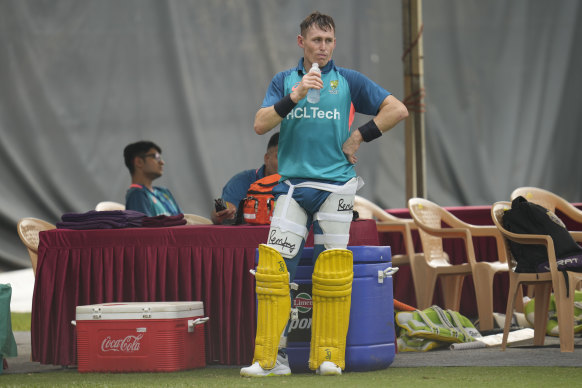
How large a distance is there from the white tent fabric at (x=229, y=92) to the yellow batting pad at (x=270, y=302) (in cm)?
616

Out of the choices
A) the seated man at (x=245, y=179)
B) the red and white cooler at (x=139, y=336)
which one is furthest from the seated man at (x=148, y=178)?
the red and white cooler at (x=139, y=336)

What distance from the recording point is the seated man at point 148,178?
5.78m

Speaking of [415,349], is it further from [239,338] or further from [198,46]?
[198,46]

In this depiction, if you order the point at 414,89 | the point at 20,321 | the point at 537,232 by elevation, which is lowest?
the point at 20,321

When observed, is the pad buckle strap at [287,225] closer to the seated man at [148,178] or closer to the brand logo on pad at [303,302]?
the brand logo on pad at [303,302]

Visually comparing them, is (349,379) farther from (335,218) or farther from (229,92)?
(229,92)

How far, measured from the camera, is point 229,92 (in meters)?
9.88

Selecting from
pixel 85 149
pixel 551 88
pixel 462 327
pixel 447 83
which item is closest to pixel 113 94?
pixel 85 149

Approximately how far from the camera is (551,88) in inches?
399

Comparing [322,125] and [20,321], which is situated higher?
[322,125]

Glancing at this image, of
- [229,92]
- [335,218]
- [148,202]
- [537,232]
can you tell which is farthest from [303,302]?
[229,92]

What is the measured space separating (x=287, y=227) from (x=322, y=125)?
1.42ft

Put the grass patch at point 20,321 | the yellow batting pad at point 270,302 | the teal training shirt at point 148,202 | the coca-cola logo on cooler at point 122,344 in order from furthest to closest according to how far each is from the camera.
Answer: the grass patch at point 20,321, the teal training shirt at point 148,202, the coca-cola logo on cooler at point 122,344, the yellow batting pad at point 270,302

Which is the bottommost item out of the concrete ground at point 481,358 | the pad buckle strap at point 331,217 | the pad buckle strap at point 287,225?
the concrete ground at point 481,358
